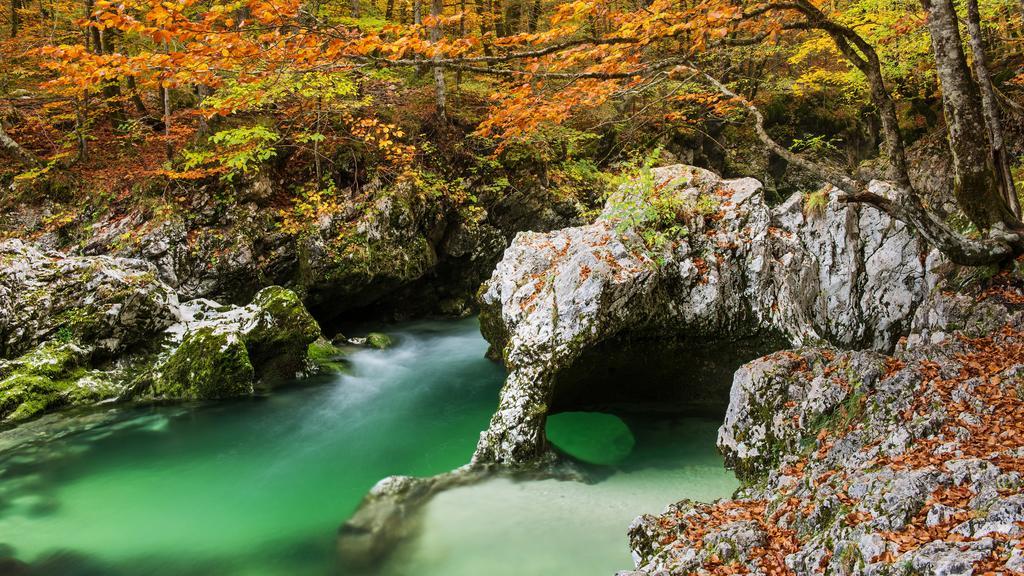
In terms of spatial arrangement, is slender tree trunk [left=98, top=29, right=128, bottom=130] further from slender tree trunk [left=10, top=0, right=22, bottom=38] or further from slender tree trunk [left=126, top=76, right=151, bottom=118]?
slender tree trunk [left=10, top=0, right=22, bottom=38]

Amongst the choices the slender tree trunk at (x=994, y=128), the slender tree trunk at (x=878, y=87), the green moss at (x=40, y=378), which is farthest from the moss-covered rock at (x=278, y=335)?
the slender tree trunk at (x=994, y=128)

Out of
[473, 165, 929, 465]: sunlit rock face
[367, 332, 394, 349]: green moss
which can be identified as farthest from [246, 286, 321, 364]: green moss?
[473, 165, 929, 465]: sunlit rock face

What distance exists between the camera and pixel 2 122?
12523 mm

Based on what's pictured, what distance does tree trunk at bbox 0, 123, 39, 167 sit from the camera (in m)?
11.3

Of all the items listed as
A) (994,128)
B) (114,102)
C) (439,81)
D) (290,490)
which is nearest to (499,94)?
(994,128)

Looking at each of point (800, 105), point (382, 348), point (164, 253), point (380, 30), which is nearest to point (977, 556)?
point (380, 30)

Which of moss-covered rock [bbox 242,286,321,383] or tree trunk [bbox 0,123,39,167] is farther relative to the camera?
tree trunk [bbox 0,123,39,167]

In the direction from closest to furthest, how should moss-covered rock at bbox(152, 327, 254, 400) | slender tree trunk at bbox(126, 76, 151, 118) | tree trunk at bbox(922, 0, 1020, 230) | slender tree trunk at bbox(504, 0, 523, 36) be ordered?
tree trunk at bbox(922, 0, 1020, 230)
moss-covered rock at bbox(152, 327, 254, 400)
slender tree trunk at bbox(126, 76, 151, 118)
slender tree trunk at bbox(504, 0, 523, 36)

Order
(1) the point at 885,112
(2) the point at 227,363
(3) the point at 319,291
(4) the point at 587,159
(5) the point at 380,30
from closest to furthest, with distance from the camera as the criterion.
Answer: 1. (5) the point at 380,30
2. (1) the point at 885,112
3. (2) the point at 227,363
4. (3) the point at 319,291
5. (4) the point at 587,159

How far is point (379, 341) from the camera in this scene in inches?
488

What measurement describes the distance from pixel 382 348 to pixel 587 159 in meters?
8.45

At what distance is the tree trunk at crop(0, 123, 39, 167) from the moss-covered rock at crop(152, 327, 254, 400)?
662 centimetres

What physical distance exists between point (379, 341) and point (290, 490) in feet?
19.0

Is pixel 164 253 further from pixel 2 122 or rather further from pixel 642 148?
pixel 642 148
